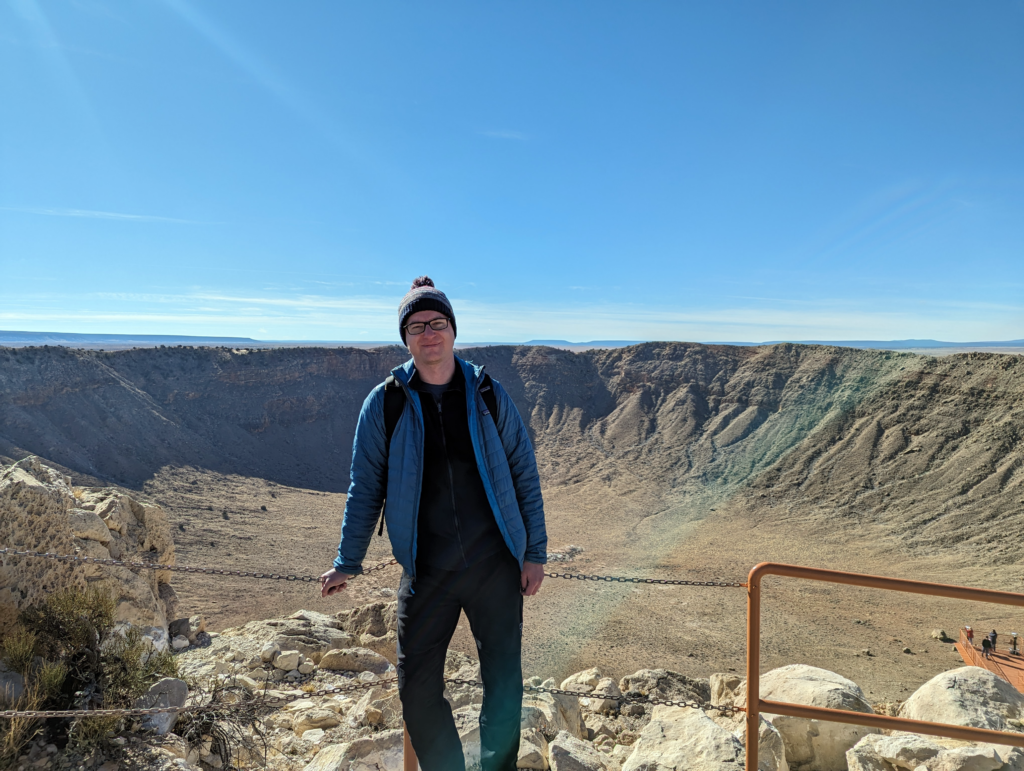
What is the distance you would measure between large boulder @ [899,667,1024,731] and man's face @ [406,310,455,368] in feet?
15.8

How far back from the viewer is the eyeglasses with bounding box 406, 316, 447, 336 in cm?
246

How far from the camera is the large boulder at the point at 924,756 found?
3.13 metres

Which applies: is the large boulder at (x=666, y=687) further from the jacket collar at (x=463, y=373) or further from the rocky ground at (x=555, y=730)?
the jacket collar at (x=463, y=373)

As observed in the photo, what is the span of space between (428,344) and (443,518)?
744mm

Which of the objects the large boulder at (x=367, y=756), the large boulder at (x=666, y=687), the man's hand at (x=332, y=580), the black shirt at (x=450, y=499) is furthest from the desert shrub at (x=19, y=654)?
the large boulder at (x=666, y=687)

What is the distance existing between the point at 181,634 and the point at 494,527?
735cm

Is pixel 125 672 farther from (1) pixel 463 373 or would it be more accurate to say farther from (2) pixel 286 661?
(2) pixel 286 661

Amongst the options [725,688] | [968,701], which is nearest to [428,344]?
[968,701]

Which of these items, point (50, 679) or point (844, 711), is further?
point (50, 679)

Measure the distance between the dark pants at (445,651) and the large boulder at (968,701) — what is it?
3906mm

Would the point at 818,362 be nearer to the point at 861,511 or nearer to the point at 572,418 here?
the point at 861,511

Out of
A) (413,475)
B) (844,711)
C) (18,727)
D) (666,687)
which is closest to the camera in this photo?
(413,475)

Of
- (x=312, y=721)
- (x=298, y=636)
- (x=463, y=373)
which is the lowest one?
(x=298, y=636)

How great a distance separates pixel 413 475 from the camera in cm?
238
